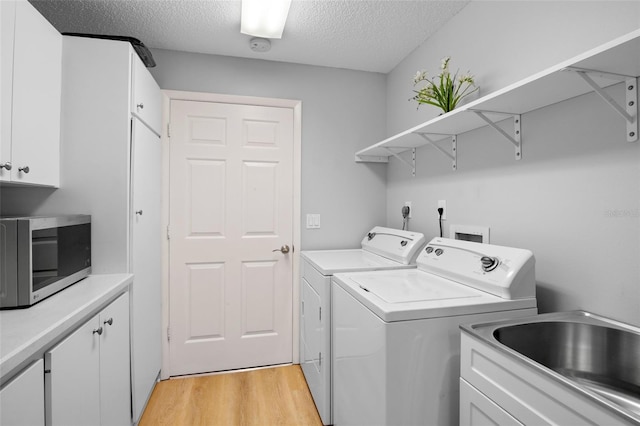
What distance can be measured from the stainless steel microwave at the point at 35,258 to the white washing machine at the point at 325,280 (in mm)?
1249

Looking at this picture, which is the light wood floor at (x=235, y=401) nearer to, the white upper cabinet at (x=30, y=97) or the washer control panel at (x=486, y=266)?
the washer control panel at (x=486, y=266)

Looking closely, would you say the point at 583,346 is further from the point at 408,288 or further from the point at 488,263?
the point at 408,288

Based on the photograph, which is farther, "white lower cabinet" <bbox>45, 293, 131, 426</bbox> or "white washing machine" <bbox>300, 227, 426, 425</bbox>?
"white washing machine" <bbox>300, 227, 426, 425</bbox>

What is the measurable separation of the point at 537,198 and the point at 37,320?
198 cm

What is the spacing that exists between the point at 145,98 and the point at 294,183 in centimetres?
119

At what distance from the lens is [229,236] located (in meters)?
2.51

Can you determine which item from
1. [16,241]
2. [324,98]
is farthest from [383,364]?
[324,98]

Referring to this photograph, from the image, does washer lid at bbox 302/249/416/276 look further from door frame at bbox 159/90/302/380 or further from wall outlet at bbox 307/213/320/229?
door frame at bbox 159/90/302/380

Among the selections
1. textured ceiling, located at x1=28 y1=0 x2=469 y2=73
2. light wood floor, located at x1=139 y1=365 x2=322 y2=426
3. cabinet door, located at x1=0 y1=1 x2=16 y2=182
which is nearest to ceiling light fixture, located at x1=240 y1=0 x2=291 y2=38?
textured ceiling, located at x1=28 y1=0 x2=469 y2=73

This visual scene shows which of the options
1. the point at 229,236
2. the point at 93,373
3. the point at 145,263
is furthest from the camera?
the point at 229,236

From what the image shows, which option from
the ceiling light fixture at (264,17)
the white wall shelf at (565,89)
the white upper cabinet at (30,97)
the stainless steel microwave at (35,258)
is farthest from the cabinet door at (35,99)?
the white wall shelf at (565,89)

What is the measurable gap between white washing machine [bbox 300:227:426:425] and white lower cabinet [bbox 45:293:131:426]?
3.42ft

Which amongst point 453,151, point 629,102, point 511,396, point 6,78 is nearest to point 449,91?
point 453,151

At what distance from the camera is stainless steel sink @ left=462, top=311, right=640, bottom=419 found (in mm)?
1015
